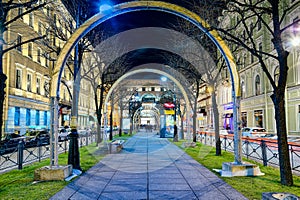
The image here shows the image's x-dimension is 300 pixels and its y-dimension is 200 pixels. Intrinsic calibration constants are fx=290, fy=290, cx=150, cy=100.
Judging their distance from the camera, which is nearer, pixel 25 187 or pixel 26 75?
pixel 25 187

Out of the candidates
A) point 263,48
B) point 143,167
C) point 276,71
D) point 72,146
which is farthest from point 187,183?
point 263,48

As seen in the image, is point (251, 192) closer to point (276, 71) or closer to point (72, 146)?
point (72, 146)

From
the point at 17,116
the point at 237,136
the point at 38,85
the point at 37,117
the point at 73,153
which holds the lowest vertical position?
the point at 73,153

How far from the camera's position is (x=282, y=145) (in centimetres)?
867

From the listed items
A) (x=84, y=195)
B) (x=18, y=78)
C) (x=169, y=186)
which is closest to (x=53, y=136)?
(x=84, y=195)

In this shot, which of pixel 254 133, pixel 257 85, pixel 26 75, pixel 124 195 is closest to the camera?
pixel 124 195

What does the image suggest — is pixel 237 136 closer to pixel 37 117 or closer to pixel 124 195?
pixel 124 195

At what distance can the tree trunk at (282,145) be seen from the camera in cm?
853

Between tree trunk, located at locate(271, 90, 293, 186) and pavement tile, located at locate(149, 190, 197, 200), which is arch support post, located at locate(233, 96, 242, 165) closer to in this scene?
tree trunk, located at locate(271, 90, 293, 186)

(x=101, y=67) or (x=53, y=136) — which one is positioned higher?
(x=101, y=67)

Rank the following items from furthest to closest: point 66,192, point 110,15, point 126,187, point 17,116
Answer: point 17,116 → point 110,15 → point 126,187 → point 66,192

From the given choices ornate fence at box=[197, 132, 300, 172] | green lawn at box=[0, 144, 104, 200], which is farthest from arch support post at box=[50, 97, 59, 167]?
ornate fence at box=[197, 132, 300, 172]

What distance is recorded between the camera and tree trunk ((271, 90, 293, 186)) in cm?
853

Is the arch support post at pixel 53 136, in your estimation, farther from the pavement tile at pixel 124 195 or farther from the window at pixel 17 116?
the window at pixel 17 116
